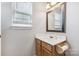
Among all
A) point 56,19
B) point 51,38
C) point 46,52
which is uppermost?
point 56,19

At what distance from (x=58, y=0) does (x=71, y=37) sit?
14.6 inches

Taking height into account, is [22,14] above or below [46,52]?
above

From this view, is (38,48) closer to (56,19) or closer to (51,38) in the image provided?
(51,38)

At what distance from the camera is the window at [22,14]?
1.38 metres

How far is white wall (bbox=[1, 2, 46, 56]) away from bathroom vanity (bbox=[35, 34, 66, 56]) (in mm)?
52

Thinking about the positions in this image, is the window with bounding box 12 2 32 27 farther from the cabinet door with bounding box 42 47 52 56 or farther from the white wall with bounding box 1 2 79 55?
the cabinet door with bounding box 42 47 52 56

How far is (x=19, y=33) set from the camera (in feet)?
4.55

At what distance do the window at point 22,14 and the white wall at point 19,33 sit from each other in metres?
0.04

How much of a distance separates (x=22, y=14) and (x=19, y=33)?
0.18 m

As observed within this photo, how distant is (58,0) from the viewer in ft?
4.60

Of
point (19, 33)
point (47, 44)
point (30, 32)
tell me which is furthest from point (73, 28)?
point (19, 33)

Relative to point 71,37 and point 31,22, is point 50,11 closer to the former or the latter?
point 31,22

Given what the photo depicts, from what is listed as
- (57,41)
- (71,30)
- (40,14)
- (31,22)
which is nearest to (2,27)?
(31,22)

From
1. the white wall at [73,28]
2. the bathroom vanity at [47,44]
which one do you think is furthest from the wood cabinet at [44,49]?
the white wall at [73,28]
